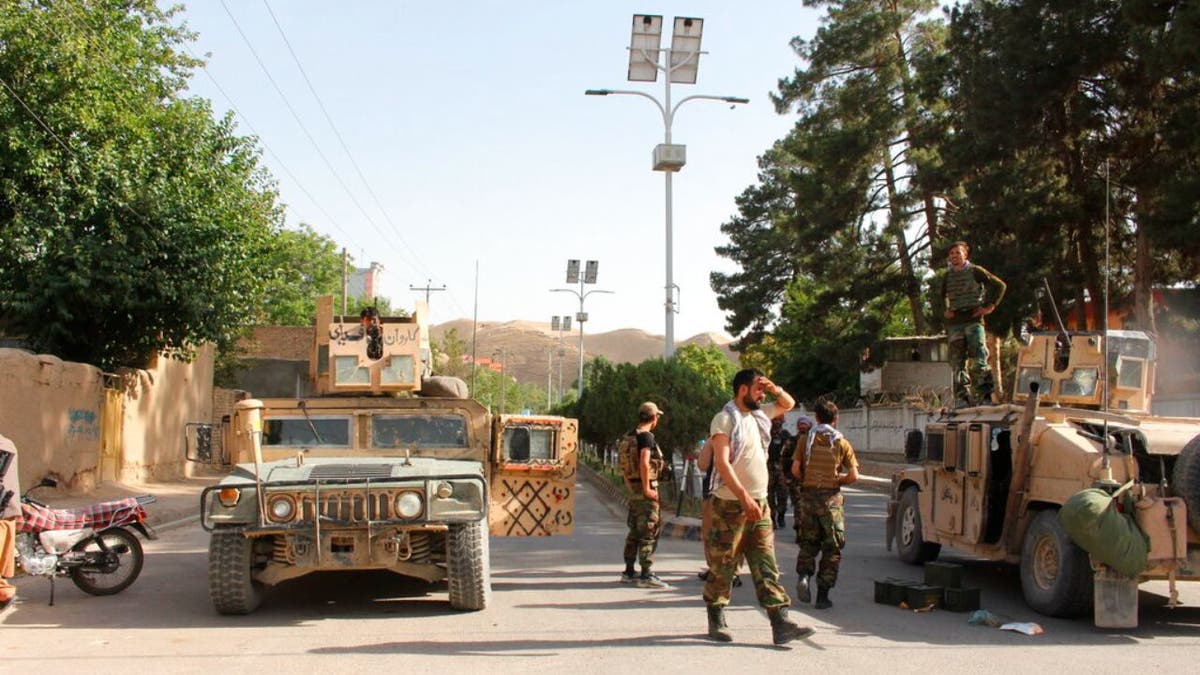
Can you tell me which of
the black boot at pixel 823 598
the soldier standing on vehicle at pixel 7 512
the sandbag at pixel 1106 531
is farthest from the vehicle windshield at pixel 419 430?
the sandbag at pixel 1106 531

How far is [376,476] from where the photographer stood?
29.1 feet

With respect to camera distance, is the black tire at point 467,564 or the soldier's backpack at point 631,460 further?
the soldier's backpack at point 631,460

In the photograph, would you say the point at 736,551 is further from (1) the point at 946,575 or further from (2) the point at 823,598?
(1) the point at 946,575

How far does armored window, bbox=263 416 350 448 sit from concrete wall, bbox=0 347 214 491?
10173 millimetres

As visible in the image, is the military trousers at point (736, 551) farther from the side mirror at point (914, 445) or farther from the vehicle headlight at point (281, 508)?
the side mirror at point (914, 445)

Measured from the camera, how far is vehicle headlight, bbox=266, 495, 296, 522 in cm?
857

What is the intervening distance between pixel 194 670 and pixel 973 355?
8.55 metres

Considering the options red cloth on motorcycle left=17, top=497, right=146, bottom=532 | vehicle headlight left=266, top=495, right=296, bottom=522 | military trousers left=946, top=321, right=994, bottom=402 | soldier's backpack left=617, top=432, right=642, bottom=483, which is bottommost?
red cloth on motorcycle left=17, top=497, right=146, bottom=532

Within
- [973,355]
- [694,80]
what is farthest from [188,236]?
[973,355]

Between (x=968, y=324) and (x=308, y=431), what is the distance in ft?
22.5

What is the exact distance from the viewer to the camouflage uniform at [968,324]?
12.3 metres

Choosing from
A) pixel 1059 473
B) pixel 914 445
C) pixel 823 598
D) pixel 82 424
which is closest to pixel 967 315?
pixel 914 445

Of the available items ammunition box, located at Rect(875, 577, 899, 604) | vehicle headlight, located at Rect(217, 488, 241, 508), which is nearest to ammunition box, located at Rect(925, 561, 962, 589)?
ammunition box, located at Rect(875, 577, 899, 604)

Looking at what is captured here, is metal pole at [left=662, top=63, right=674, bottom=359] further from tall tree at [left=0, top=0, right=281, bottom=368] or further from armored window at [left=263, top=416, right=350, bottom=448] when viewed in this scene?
armored window at [left=263, top=416, right=350, bottom=448]
